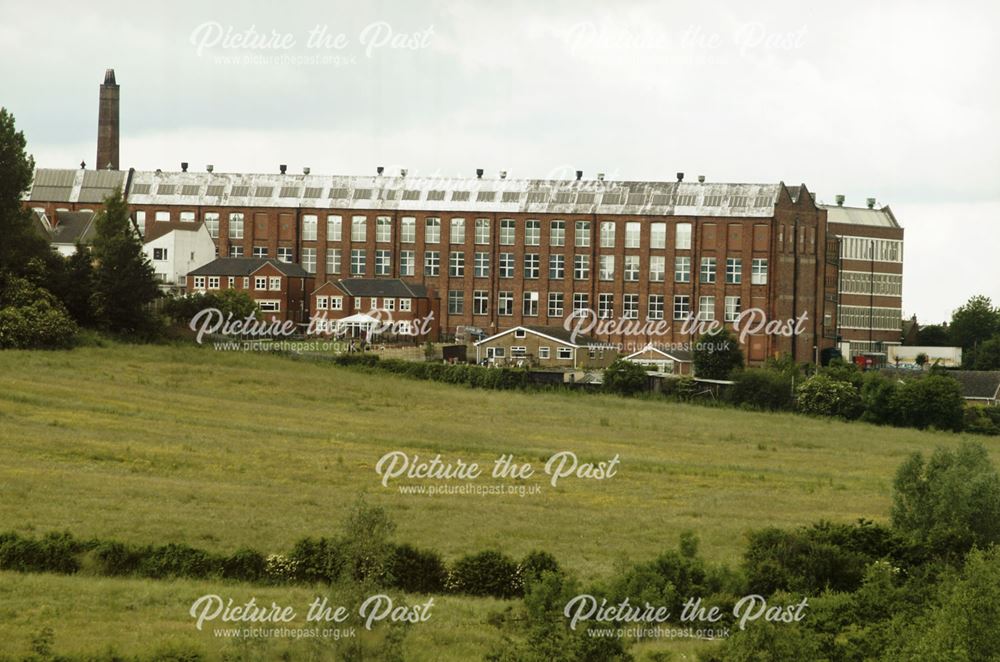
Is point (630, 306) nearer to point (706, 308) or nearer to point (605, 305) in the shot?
point (605, 305)

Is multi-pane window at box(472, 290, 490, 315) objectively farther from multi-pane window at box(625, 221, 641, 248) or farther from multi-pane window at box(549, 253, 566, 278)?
multi-pane window at box(625, 221, 641, 248)

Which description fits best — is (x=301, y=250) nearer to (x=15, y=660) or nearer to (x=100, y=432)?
(x=100, y=432)

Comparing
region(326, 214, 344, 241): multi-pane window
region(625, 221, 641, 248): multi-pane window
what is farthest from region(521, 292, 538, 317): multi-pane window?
region(326, 214, 344, 241): multi-pane window

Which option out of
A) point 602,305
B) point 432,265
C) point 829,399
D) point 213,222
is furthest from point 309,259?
point 829,399

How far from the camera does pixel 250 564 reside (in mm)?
33469

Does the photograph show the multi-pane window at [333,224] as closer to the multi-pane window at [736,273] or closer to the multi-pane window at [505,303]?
the multi-pane window at [505,303]

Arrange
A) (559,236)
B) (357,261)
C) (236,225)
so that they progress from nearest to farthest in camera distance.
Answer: (559,236) → (357,261) → (236,225)

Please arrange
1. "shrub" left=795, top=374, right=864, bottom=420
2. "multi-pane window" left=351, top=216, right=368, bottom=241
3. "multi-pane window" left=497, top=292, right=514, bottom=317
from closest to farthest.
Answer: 1. "shrub" left=795, top=374, right=864, bottom=420
2. "multi-pane window" left=497, top=292, right=514, bottom=317
3. "multi-pane window" left=351, top=216, right=368, bottom=241

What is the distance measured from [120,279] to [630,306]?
39.1 m

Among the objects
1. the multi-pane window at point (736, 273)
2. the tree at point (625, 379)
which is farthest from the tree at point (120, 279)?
the multi-pane window at point (736, 273)

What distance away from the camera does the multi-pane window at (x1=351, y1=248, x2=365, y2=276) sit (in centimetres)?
10919

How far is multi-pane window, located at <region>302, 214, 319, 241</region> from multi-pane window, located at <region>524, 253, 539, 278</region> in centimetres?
1531

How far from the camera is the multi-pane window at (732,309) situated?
104562 mm

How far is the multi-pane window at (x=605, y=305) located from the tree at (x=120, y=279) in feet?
117
